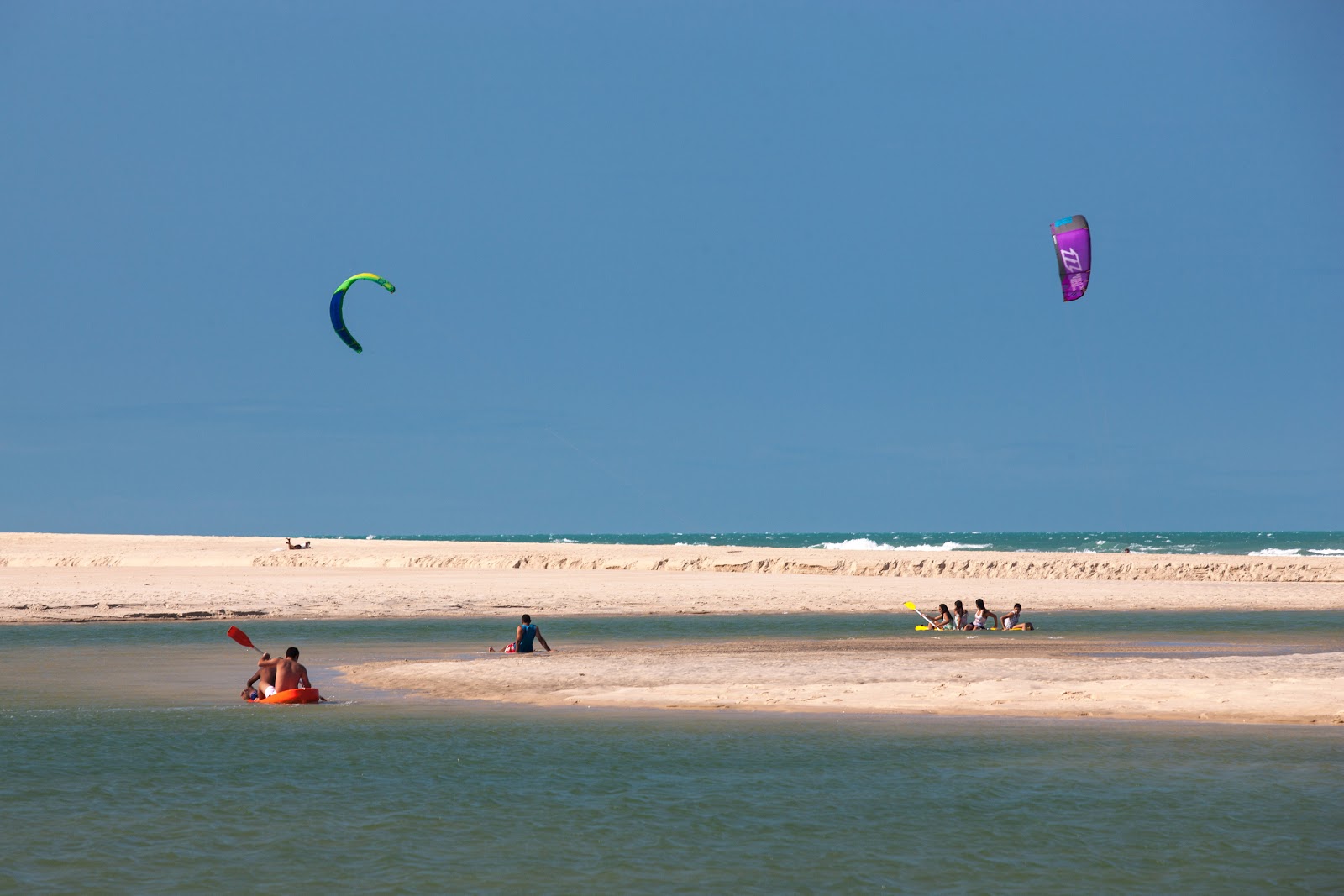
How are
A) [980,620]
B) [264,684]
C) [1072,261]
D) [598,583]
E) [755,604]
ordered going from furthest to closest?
[598,583], [755,604], [1072,261], [980,620], [264,684]

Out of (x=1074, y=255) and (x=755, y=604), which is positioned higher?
(x=1074, y=255)

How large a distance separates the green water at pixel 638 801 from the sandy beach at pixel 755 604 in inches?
57.7

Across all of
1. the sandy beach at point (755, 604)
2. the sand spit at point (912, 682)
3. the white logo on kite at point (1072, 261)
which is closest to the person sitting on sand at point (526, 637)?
the sand spit at point (912, 682)

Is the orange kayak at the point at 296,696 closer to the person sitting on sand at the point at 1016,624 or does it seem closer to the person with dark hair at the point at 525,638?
the person with dark hair at the point at 525,638

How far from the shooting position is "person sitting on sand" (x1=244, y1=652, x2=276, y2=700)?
17.7m

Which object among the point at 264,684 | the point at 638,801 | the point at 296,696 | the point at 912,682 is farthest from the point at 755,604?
the point at 638,801

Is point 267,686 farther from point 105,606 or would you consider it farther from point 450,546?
point 450,546

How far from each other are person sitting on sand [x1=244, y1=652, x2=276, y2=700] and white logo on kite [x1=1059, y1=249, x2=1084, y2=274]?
21509mm

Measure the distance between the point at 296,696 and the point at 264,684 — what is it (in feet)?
2.35

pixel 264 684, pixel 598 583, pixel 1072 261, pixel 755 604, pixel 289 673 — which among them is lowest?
pixel 264 684

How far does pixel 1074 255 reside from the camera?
101 feet

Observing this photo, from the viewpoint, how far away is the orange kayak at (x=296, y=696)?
1744cm

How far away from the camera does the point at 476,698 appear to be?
1812 centimetres

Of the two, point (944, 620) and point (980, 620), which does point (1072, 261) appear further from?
point (944, 620)
